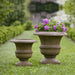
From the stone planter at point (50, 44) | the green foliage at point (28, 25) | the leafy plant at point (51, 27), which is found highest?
the leafy plant at point (51, 27)

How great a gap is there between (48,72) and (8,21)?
26849 mm

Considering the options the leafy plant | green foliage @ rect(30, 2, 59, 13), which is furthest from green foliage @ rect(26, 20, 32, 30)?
the leafy plant

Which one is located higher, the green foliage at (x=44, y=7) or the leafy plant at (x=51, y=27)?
the leafy plant at (x=51, y=27)

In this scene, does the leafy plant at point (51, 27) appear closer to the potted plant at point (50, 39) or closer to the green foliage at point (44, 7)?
the potted plant at point (50, 39)

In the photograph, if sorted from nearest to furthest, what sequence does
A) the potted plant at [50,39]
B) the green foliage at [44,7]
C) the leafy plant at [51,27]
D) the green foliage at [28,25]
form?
1. the potted plant at [50,39]
2. the leafy plant at [51,27]
3. the green foliage at [28,25]
4. the green foliage at [44,7]

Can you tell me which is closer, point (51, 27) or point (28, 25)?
point (51, 27)

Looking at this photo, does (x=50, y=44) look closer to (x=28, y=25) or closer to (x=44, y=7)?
(x=28, y=25)

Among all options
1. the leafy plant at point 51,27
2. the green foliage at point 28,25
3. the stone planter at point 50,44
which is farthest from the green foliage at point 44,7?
the stone planter at point 50,44

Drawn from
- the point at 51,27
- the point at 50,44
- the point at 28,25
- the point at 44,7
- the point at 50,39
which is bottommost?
the point at 28,25

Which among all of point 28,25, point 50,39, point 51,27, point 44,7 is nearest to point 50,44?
point 50,39

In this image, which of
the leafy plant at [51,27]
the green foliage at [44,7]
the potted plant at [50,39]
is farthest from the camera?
the green foliage at [44,7]

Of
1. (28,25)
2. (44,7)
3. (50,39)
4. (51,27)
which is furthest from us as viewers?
(44,7)

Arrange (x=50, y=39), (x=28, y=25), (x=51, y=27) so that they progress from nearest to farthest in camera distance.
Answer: (x=50, y=39), (x=51, y=27), (x=28, y=25)

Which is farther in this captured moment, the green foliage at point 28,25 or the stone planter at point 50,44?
the green foliage at point 28,25
